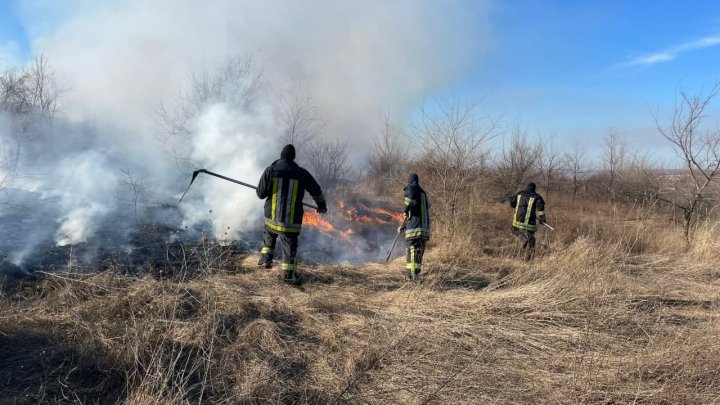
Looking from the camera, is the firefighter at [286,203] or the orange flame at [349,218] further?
the orange flame at [349,218]

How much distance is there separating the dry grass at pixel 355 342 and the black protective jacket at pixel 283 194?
76 centimetres

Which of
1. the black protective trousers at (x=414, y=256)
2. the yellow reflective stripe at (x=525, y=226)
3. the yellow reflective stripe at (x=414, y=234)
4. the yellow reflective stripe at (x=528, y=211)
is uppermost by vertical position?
the yellow reflective stripe at (x=528, y=211)

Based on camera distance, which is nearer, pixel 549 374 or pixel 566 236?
pixel 549 374

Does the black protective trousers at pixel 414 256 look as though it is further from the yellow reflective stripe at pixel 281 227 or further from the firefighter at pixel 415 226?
the yellow reflective stripe at pixel 281 227

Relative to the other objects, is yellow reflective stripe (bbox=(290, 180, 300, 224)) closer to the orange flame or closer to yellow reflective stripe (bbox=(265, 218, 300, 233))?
yellow reflective stripe (bbox=(265, 218, 300, 233))

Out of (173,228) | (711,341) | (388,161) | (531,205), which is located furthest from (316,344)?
(388,161)

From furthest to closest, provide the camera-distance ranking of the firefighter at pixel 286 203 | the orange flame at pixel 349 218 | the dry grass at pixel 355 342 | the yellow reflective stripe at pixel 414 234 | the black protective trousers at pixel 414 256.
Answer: the orange flame at pixel 349 218 → the yellow reflective stripe at pixel 414 234 → the black protective trousers at pixel 414 256 → the firefighter at pixel 286 203 → the dry grass at pixel 355 342

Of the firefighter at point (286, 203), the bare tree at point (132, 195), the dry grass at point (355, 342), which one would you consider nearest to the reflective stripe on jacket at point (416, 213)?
the dry grass at point (355, 342)

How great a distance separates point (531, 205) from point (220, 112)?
28.2 ft

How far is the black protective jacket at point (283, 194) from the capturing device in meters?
5.72

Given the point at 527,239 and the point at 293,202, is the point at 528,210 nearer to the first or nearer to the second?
the point at 527,239

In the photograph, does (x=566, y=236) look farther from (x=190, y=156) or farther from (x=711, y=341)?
(x=190, y=156)

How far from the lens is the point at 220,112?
40.3 ft

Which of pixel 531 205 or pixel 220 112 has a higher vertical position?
pixel 220 112
